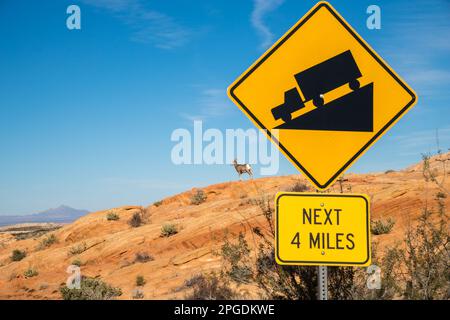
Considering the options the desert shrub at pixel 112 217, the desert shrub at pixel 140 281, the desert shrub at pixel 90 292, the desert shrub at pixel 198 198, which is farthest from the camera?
the desert shrub at pixel 198 198

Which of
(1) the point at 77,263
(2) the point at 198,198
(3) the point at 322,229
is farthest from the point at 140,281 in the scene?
(2) the point at 198,198

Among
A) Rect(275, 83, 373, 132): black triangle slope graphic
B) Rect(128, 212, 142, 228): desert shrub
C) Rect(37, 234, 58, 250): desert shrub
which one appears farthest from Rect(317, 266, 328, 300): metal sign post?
Rect(37, 234, 58, 250): desert shrub

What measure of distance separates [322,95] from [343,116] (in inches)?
10.2

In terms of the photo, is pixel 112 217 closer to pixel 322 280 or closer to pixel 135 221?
pixel 135 221

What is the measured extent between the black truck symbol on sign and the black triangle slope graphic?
7 centimetres

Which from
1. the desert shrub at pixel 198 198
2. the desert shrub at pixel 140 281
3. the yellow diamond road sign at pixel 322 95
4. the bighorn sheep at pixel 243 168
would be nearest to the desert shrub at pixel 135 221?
the desert shrub at pixel 198 198

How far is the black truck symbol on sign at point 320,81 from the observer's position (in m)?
3.48

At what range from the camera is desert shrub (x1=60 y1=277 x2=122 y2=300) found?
10961mm

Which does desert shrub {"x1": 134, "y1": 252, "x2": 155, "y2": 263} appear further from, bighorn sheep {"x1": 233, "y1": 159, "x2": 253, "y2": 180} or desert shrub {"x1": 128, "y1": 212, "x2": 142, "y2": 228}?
bighorn sheep {"x1": 233, "y1": 159, "x2": 253, "y2": 180}

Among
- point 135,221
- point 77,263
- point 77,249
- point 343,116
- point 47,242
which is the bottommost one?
point 47,242

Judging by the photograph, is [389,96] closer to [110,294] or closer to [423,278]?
[423,278]

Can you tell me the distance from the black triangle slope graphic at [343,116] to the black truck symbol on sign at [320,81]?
0.07 meters

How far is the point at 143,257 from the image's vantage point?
56.8ft

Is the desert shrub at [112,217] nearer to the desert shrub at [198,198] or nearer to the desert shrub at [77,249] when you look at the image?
the desert shrub at [198,198]
